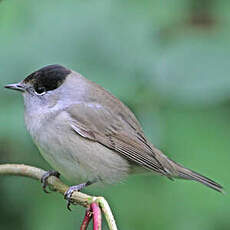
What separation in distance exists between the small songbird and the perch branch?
1.10 feet

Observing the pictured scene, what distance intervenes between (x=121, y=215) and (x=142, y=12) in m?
1.31

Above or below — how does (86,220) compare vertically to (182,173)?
above

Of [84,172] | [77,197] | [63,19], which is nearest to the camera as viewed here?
[77,197]

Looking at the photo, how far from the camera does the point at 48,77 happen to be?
3.57 m

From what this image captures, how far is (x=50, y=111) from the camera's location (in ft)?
11.8

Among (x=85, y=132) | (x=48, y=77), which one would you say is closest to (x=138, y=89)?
(x=85, y=132)

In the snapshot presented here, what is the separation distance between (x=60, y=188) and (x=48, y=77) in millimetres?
813

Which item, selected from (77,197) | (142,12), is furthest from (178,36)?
(77,197)

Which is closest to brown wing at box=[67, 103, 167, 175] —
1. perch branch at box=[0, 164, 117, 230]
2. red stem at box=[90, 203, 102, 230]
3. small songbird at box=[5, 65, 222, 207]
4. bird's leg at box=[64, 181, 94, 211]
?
small songbird at box=[5, 65, 222, 207]

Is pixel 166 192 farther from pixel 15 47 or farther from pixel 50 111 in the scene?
pixel 15 47

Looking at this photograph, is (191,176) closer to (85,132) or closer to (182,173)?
(182,173)

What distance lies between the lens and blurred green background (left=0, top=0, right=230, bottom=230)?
3.58 m

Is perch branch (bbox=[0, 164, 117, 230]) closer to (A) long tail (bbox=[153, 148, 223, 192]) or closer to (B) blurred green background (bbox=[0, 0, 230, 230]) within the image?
(B) blurred green background (bbox=[0, 0, 230, 230])

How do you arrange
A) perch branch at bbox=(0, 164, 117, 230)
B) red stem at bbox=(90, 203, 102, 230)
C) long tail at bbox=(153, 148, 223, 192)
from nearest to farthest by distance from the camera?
red stem at bbox=(90, 203, 102, 230), perch branch at bbox=(0, 164, 117, 230), long tail at bbox=(153, 148, 223, 192)
